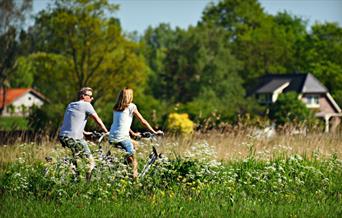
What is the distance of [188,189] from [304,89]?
52.7 metres

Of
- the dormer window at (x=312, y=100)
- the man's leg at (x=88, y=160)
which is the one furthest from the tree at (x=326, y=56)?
the man's leg at (x=88, y=160)

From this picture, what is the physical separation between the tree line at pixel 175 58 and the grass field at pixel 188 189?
13.4 m

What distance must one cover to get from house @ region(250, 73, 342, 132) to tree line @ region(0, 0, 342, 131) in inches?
53.2

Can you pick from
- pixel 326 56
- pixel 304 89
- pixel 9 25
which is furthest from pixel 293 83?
pixel 9 25

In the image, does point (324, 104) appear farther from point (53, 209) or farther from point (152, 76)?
point (53, 209)

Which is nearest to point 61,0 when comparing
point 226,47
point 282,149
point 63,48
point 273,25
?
point 63,48

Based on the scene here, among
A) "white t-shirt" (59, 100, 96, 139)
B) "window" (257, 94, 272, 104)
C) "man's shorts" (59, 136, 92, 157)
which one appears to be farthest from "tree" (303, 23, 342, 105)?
→ "man's shorts" (59, 136, 92, 157)

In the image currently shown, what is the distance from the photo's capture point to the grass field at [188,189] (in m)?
8.15

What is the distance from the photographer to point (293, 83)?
62.0 m

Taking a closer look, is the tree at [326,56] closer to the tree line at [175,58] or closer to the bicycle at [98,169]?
the tree line at [175,58]

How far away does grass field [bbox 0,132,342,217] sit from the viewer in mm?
8148

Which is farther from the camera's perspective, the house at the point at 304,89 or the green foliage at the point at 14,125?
the house at the point at 304,89

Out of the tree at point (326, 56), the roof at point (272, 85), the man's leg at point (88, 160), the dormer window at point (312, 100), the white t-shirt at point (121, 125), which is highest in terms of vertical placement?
the tree at point (326, 56)

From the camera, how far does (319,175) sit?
1033 centimetres
